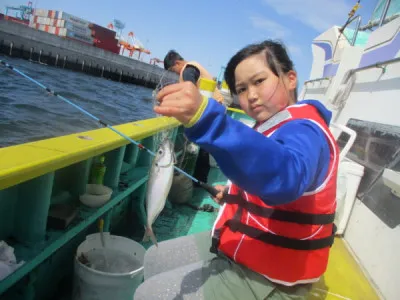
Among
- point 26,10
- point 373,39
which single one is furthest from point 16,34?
point 26,10

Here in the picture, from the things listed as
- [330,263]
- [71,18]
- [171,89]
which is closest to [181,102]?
[171,89]

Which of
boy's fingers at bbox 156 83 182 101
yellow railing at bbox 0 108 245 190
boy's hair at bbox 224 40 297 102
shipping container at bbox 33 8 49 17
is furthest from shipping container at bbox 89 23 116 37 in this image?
boy's fingers at bbox 156 83 182 101

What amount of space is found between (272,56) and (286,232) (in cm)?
95

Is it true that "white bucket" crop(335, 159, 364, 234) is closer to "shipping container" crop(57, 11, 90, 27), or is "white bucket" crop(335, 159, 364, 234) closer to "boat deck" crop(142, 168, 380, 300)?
"boat deck" crop(142, 168, 380, 300)

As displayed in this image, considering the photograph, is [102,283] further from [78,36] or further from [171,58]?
[78,36]

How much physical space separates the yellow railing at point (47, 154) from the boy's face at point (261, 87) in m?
1.37

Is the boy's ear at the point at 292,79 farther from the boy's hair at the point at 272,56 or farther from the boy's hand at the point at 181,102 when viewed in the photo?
the boy's hand at the point at 181,102

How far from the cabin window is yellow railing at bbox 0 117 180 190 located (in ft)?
9.33

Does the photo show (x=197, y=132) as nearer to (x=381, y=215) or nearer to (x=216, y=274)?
(x=216, y=274)

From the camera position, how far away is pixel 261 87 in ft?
5.35

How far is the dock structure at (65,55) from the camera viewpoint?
41.3 metres

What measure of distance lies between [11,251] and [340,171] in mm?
3534

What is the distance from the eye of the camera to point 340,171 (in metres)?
3.82

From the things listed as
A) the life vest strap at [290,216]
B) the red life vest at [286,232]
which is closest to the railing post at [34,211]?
the red life vest at [286,232]
